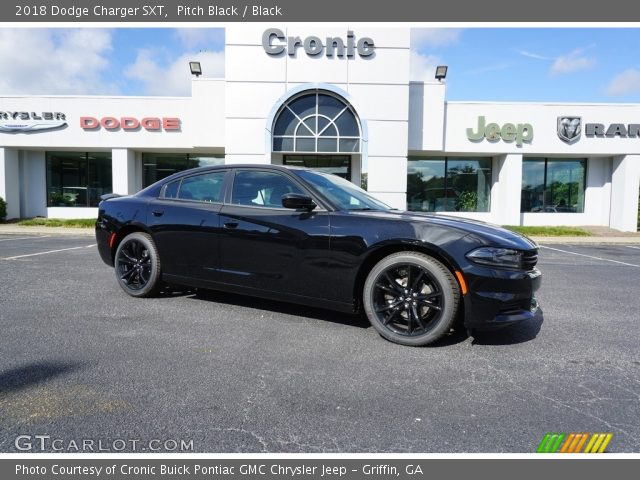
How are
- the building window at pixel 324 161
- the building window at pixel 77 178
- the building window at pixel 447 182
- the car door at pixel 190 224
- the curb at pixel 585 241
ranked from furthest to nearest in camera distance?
the building window at pixel 77 178 → the building window at pixel 447 182 → the building window at pixel 324 161 → the curb at pixel 585 241 → the car door at pixel 190 224

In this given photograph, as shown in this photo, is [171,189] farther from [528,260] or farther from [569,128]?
[569,128]

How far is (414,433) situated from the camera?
2.20m

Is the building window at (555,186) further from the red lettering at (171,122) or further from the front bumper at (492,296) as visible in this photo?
the front bumper at (492,296)

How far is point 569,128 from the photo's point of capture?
691 inches

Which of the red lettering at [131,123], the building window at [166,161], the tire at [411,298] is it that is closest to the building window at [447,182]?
the building window at [166,161]

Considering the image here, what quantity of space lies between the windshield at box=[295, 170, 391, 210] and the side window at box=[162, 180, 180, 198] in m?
1.59

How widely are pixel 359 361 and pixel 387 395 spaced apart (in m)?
0.56

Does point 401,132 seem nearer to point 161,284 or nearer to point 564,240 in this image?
point 564,240

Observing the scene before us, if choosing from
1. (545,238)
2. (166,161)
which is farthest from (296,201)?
(166,161)

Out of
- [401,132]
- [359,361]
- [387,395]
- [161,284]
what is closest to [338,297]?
[359,361]

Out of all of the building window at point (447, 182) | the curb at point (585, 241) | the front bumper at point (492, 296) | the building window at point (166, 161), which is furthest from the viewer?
the building window at point (166, 161)

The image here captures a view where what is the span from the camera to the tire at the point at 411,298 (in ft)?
11.0

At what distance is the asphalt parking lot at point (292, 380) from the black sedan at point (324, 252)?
0.33m

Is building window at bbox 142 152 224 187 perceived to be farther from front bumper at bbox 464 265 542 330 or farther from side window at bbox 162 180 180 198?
front bumper at bbox 464 265 542 330
